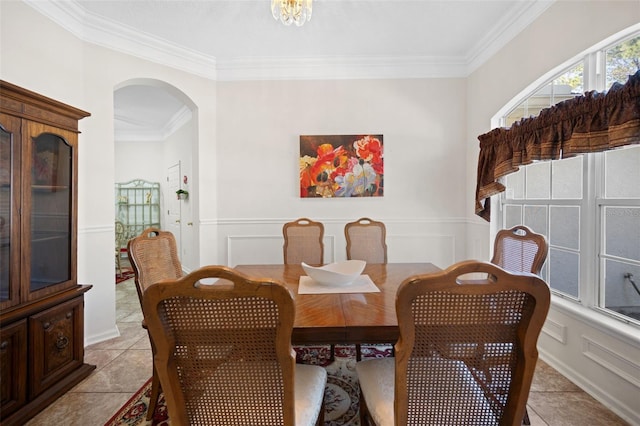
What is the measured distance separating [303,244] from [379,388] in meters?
1.53

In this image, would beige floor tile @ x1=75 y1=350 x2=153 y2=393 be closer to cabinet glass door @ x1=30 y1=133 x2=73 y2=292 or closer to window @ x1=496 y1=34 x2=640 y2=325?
cabinet glass door @ x1=30 y1=133 x2=73 y2=292

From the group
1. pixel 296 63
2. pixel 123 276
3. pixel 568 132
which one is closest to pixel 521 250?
pixel 568 132

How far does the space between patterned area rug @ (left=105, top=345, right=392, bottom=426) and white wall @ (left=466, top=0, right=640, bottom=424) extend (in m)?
1.24

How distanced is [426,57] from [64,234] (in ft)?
Answer: 12.6

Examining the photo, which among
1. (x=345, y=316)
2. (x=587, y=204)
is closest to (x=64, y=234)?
(x=345, y=316)

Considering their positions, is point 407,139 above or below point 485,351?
above

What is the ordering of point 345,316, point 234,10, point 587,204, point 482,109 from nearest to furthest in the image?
1. point 345,316
2. point 587,204
3. point 234,10
4. point 482,109

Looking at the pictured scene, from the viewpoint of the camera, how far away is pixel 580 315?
191 cm

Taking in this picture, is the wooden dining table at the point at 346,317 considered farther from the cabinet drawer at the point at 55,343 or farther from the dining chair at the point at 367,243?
the cabinet drawer at the point at 55,343

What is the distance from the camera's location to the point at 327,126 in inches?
137

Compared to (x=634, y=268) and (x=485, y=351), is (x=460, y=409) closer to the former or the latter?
(x=485, y=351)

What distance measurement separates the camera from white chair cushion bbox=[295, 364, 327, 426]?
108 centimetres

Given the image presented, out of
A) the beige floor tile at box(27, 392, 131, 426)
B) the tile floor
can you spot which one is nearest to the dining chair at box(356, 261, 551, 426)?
the tile floor

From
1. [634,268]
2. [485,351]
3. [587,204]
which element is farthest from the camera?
[587,204]
